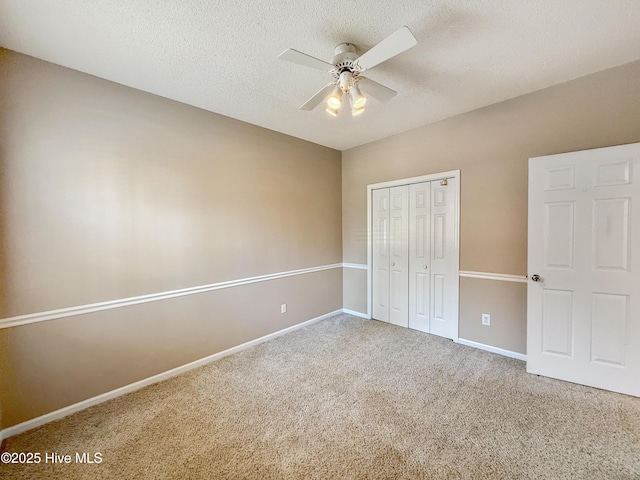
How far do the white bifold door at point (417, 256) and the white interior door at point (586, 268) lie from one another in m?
0.82

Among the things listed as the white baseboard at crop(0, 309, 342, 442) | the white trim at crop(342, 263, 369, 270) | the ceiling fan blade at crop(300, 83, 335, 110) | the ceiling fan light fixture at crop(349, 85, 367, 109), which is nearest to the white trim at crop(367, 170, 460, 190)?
the white trim at crop(342, 263, 369, 270)

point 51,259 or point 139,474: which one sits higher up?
point 51,259

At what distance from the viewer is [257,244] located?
321cm

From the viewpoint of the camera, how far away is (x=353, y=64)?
1776 millimetres

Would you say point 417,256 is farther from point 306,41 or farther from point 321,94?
point 306,41

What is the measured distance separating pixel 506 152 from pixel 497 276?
1.30m

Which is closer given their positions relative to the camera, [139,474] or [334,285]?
[139,474]

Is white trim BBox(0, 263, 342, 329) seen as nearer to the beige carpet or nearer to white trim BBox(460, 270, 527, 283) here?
the beige carpet

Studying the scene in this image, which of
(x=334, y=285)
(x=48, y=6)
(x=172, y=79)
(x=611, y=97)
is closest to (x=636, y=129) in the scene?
(x=611, y=97)

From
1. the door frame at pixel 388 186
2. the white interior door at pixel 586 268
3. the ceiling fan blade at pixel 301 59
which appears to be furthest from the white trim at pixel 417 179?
the ceiling fan blade at pixel 301 59

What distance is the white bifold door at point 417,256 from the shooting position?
317 centimetres

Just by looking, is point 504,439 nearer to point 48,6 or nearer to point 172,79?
point 172,79

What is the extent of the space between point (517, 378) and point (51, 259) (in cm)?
393

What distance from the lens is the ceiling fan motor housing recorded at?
1.76m
